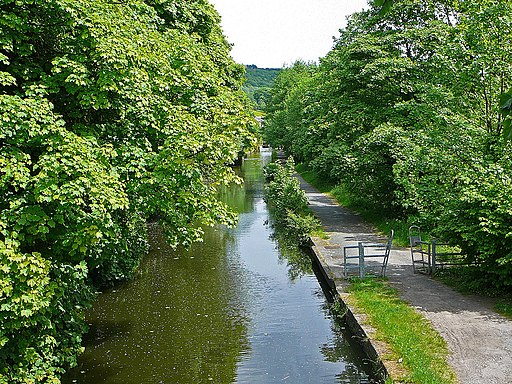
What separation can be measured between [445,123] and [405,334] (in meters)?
6.00

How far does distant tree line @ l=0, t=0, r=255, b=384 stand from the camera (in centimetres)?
758

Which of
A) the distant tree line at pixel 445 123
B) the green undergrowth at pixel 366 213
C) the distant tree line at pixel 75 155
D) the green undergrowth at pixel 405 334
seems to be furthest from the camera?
the green undergrowth at pixel 366 213

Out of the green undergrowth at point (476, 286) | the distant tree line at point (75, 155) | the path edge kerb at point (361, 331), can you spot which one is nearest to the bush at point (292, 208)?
the path edge kerb at point (361, 331)

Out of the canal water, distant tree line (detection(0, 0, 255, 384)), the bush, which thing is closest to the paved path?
the canal water

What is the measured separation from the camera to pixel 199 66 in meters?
13.2

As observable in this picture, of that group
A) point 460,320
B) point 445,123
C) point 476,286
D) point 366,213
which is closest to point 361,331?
point 460,320

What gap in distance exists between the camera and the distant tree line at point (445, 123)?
1185cm

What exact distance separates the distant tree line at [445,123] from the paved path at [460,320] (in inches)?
42.7

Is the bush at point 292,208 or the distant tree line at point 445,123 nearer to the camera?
the distant tree line at point 445,123

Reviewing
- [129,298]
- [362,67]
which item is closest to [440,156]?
[129,298]

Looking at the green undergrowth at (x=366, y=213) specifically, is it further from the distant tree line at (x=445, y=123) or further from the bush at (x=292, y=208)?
the bush at (x=292, y=208)

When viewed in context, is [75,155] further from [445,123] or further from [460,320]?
[445,123]

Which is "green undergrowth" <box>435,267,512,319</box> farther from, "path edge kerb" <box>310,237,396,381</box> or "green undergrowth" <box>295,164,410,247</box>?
"green undergrowth" <box>295,164,410,247</box>

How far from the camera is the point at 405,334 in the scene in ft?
33.4
